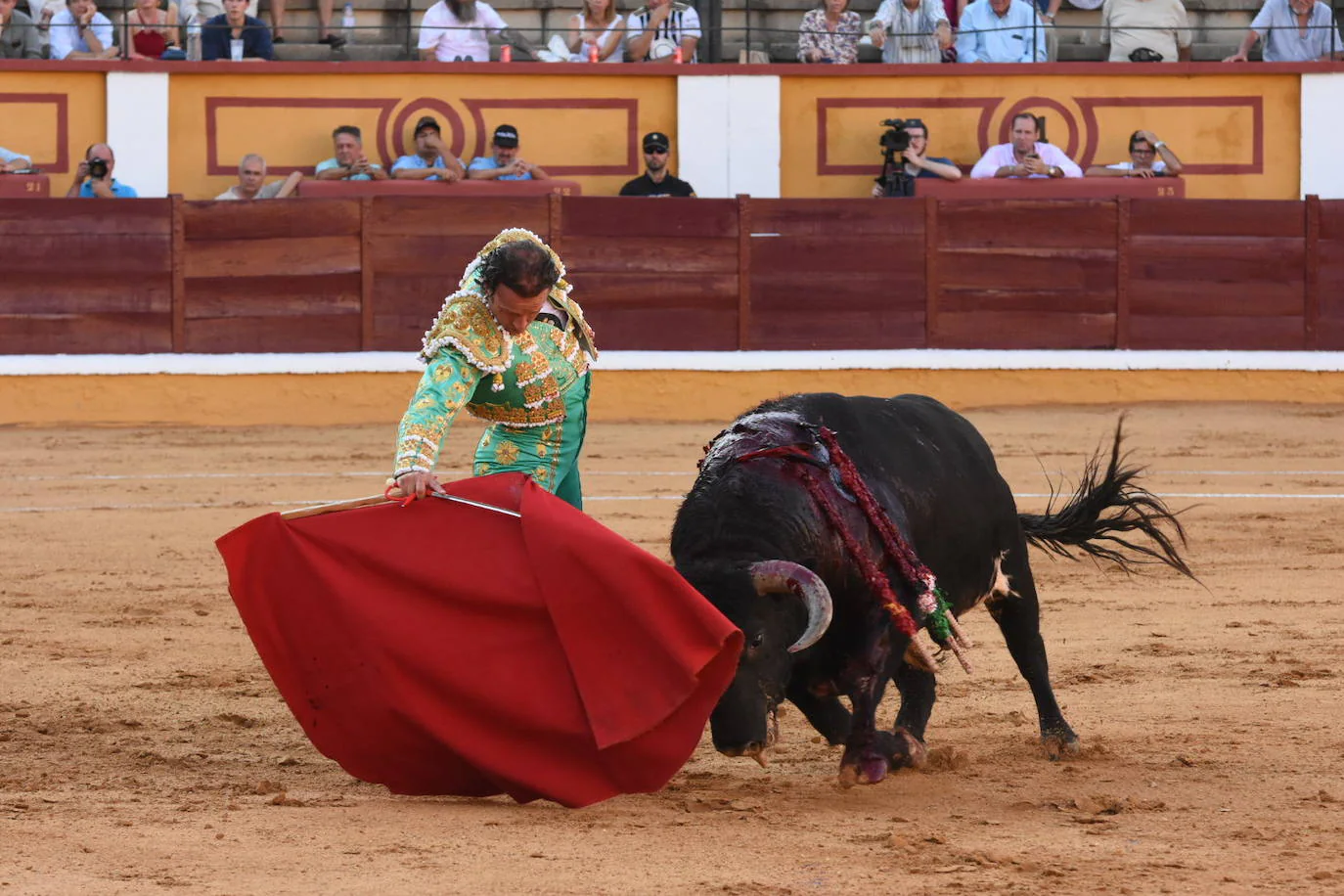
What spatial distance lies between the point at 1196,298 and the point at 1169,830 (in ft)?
24.9

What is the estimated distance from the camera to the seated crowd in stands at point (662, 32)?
33.5ft

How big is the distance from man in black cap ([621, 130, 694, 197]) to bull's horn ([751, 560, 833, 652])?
7.13 meters

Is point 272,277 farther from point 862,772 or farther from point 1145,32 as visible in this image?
point 862,772

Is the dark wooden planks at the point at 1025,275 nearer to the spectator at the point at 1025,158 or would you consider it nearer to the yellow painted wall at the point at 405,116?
the spectator at the point at 1025,158

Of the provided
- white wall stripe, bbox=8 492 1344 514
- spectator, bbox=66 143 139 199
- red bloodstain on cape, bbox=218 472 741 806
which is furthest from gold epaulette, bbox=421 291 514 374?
spectator, bbox=66 143 139 199

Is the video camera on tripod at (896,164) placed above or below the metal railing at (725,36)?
below

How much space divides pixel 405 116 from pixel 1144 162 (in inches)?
156

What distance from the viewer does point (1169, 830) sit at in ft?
9.05

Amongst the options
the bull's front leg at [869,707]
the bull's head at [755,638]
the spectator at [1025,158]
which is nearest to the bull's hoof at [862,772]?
the bull's front leg at [869,707]

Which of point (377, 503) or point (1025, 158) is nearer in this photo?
point (377, 503)

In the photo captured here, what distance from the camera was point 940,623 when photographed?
3145mm

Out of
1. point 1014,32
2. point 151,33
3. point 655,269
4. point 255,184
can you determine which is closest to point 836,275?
point 655,269

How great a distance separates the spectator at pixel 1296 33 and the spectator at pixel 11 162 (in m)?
6.49

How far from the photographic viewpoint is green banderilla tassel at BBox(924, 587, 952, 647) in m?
3.14
